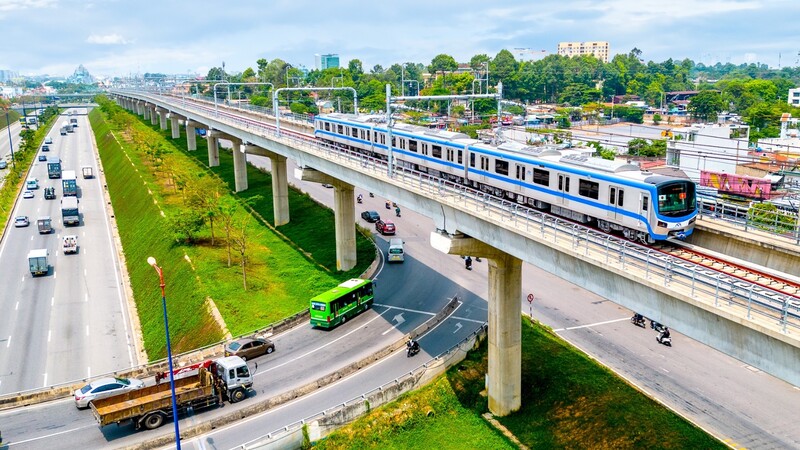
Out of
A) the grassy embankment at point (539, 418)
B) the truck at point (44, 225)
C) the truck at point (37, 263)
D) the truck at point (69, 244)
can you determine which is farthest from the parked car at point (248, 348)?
the truck at point (44, 225)

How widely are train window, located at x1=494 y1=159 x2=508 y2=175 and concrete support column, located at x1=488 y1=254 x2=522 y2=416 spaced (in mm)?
6678

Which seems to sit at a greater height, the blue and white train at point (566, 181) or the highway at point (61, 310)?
the blue and white train at point (566, 181)

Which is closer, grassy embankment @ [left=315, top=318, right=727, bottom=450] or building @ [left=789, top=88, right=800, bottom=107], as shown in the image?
grassy embankment @ [left=315, top=318, right=727, bottom=450]

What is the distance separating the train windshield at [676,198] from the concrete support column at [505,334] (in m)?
8.64

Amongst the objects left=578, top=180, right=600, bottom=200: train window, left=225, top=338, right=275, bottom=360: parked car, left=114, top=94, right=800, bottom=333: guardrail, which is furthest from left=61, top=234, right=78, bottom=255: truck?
left=578, top=180, right=600, bottom=200: train window

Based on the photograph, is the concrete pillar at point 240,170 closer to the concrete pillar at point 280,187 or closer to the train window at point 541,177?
the concrete pillar at point 280,187

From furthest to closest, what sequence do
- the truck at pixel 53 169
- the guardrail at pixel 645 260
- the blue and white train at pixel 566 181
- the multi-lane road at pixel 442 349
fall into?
1. the truck at pixel 53 169
2. the multi-lane road at pixel 442 349
3. the blue and white train at pixel 566 181
4. the guardrail at pixel 645 260

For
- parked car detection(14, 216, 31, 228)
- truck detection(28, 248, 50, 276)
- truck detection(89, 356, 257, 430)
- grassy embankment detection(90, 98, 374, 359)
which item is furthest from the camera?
parked car detection(14, 216, 31, 228)

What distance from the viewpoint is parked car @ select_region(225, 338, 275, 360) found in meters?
39.2

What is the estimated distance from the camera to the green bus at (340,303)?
144ft

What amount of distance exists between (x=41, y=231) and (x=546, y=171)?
6604 cm

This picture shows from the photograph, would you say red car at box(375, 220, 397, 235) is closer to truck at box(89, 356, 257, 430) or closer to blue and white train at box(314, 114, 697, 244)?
blue and white train at box(314, 114, 697, 244)

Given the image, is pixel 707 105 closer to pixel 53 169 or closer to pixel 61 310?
pixel 53 169

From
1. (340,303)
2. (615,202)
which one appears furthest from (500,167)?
(340,303)
